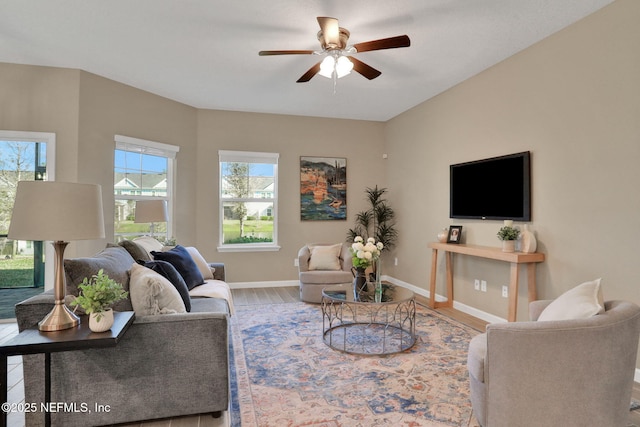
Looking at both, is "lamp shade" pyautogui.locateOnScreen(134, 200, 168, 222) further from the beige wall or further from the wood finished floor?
the beige wall

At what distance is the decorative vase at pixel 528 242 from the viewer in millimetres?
3355

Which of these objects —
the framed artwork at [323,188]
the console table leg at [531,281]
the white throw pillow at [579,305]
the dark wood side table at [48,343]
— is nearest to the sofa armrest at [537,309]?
the white throw pillow at [579,305]

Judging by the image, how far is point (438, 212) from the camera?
493 centimetres

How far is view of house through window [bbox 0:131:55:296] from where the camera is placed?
3977mm

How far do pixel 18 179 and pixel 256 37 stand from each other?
321 centimetres

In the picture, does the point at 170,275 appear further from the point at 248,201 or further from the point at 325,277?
the point at 248,201

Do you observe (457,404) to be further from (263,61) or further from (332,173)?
(332,173)

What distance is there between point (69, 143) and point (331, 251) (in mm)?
3475

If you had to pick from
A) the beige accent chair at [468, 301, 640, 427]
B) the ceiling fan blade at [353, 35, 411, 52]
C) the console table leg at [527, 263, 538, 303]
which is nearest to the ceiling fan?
the ceiling fan blade at [353, 35, 411, 52]

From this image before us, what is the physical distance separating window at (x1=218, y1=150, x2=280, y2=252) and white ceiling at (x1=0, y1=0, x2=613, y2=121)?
1290mm

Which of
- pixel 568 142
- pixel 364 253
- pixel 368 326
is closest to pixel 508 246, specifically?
pixel 568 142

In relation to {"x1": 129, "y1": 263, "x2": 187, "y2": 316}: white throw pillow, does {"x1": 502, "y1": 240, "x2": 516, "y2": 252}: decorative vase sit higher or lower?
higher

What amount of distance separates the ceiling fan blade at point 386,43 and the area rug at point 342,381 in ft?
8.21

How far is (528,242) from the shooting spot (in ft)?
11.0
